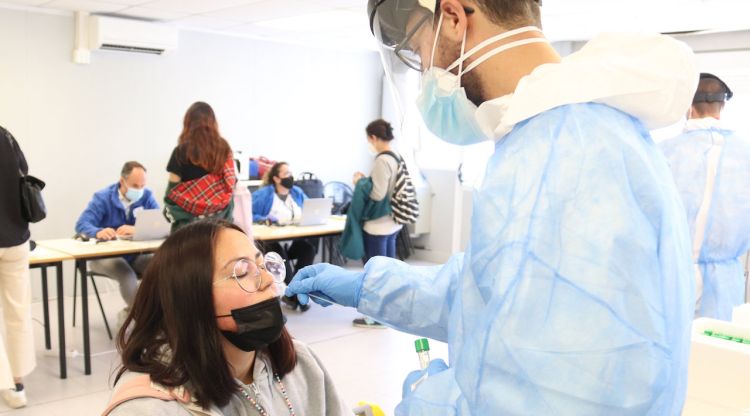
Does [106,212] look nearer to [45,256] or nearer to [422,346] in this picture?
[45,256]

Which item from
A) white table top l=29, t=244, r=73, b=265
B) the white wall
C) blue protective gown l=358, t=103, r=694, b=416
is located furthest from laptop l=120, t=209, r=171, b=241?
blue protective gown l=358, t=103, r=694, b=416

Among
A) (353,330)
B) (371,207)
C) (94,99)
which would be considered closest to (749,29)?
(371,207)

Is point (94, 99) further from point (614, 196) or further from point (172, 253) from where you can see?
point (614, 196)

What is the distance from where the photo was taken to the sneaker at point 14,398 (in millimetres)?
3639

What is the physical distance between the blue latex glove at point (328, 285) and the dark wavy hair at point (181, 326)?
0.24m

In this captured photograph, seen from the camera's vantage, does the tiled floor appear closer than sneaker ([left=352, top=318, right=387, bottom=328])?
Yes

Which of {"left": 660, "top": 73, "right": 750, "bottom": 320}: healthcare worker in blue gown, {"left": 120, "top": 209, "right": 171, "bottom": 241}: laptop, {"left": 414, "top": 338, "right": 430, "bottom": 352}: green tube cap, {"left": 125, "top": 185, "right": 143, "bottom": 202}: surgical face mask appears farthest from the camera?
{"left": 125, "top": 185, "right": 143, "bottom": 202}: surgical face mask

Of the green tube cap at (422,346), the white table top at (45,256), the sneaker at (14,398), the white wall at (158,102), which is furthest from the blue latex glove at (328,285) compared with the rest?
the white wall at (158,102)

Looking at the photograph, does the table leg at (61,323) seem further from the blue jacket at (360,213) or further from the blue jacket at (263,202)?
the blue jacket at (360,213)

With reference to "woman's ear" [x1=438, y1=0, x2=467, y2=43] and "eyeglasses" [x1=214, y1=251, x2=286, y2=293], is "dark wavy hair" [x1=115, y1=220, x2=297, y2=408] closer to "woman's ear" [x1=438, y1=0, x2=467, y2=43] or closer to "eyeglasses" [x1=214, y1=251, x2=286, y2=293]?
"eyeglasses" [x1=214, y1=251, x2=286, y2=293]

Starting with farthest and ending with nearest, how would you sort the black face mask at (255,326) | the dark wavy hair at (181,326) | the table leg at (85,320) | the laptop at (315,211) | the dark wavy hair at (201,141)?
the laptop at (315,211), the dark wavy hair at (201,141), the table leg at (85,320), the black face mask at (255,326), the dark wavy hair at (181,326)

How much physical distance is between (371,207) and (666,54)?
4178mm

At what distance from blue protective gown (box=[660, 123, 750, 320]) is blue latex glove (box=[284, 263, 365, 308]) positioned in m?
2.11

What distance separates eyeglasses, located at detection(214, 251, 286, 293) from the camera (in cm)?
169
